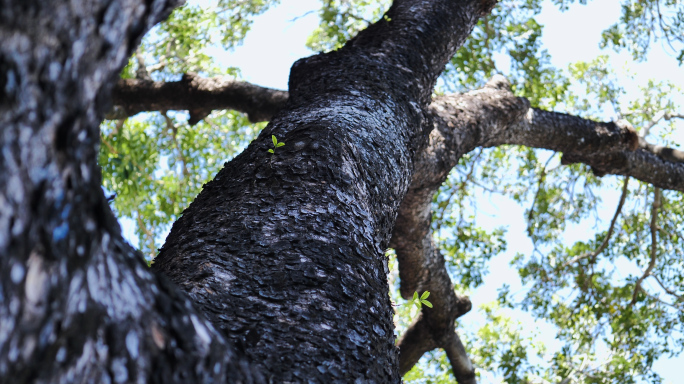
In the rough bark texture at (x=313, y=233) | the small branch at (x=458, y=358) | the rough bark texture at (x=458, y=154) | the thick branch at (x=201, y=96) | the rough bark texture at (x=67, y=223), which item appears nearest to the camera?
the rough bark texture at (x=67, y=223)

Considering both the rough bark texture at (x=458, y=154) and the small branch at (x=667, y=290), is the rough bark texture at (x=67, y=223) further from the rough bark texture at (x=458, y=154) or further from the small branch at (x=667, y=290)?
the small branch at (x=667, y=290)

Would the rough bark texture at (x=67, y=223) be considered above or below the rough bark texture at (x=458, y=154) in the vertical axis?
below

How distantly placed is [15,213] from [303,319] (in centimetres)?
81

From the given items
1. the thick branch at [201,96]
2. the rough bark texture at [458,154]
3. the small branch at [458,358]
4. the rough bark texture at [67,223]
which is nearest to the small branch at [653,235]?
the rough bark texture at [458,154]

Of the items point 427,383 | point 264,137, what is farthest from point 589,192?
point 264,137

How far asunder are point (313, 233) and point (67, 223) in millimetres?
957

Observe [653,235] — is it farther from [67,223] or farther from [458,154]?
[67,223]

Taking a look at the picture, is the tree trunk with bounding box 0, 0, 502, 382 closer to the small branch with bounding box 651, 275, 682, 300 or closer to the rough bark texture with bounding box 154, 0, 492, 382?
the rough bark texture with bounding box 154, 0, 492, 382

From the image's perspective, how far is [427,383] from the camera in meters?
6.67

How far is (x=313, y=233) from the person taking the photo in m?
1.65

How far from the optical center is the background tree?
841mm

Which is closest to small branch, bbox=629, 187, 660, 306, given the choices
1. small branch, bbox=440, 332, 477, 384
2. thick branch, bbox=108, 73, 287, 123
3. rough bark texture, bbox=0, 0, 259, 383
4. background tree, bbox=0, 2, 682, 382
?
background tree, bbox=0, 2, 682, 382

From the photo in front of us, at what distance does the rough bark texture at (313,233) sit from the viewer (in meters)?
1.32

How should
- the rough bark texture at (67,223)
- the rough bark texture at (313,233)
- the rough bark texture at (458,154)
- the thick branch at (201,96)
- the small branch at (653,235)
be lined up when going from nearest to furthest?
1. the rough bark texture at (67,223)
2. the rough bark texture at (313,233)
3. the rough bark texture at (458,154)
4. the thick branch at (201,96)
5. the small branch at (653,235)
